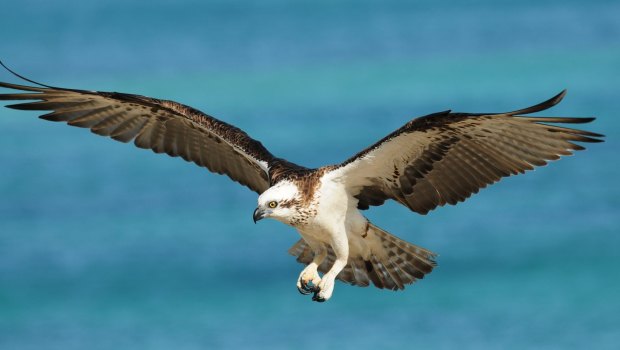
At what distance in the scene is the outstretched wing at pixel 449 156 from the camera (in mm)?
8008

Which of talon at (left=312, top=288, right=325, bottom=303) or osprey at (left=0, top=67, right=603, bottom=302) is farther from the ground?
osprey at (left=0, top=67, right=603, bottom=302)

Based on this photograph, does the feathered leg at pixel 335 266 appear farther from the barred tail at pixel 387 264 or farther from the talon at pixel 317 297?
the barred tail at pixel 387 264

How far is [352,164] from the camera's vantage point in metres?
8.35

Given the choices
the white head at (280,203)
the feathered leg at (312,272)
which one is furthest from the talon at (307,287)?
the white head at (280,203)

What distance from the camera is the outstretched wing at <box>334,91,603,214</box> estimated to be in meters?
8.01

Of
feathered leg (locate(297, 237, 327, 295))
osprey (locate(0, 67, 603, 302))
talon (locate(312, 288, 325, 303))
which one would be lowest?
talon (locate(312, 288, 325, 303))

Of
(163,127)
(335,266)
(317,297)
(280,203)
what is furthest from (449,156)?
(163,127)

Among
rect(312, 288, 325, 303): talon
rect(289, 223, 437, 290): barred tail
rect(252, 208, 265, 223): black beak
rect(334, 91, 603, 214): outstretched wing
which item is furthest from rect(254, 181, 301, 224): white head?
rect(289, 223, 437, 290): barred tail

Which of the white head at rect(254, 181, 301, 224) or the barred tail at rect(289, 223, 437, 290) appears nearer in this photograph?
the white head at rect(254, 181, 301, 224)

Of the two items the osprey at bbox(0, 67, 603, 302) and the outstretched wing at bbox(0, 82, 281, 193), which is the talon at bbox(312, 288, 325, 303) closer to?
the osprey at bbox(0, 67, 603, 302)

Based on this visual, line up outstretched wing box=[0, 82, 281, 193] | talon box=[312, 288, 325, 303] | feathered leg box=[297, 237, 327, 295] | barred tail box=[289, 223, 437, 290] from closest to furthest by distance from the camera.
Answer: talon box=[312, 288, 325, 303] → feathered leg box=[297, 237, 327, 295] → outstretched wing box=[0, 82, 281, 193] → barred tail box=[289, 223, 437, 290]

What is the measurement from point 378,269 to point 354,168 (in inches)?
48.3

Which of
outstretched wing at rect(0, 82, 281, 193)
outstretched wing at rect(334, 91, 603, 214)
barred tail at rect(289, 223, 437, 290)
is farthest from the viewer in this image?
barred tail at rect(289, 223, 437, 290)

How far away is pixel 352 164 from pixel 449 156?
0.70 metres
